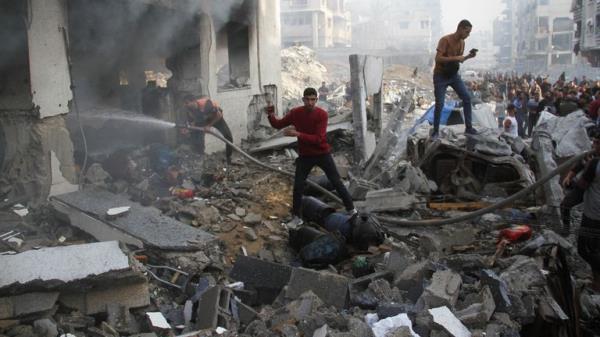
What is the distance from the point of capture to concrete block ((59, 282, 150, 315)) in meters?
4.19

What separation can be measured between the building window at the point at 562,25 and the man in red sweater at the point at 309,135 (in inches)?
2694

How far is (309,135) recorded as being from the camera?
6.62 metres

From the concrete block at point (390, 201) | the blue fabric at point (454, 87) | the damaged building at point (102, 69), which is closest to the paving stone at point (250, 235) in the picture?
the concrete block at point (390, 201)

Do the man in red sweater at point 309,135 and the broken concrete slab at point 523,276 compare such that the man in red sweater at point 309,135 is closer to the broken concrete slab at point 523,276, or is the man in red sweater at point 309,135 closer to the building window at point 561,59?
the broken concrete slab at point 523,276

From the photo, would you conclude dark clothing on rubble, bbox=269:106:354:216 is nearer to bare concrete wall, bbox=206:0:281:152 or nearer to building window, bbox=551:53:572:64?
bare concrete wall, bbox=206:0:281:152

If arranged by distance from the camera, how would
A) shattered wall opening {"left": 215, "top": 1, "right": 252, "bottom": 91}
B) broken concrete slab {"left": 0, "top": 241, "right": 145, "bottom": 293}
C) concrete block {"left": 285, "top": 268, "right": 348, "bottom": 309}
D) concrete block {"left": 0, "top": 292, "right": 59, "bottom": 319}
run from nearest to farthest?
concrete block {"left": 0, "top": 292, "right": 59, "bottom": 319}
broken concrete slab {"left": 0, "top": 241, "right": 145, "bottom": 293}
concrete block {"left": 285, "top": 268, "right": 348, "bottom": 309}
shattered wall opening {"left": 215, "top": 1, "right": 252, "bottom": 91}

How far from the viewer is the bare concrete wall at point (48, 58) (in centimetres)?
657

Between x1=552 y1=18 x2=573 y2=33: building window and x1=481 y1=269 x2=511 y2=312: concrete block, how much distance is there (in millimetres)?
70125

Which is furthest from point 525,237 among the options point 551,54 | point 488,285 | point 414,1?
point 414,1

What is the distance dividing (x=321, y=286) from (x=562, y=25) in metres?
71.5

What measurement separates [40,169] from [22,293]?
10.5ft

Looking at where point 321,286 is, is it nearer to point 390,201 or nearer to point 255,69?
point 390,201

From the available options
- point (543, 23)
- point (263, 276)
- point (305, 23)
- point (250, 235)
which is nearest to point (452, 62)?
point (250, 235)

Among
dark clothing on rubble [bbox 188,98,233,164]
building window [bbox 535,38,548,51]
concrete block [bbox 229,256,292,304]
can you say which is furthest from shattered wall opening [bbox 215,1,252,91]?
building window [bbox 535,38,548,51]
